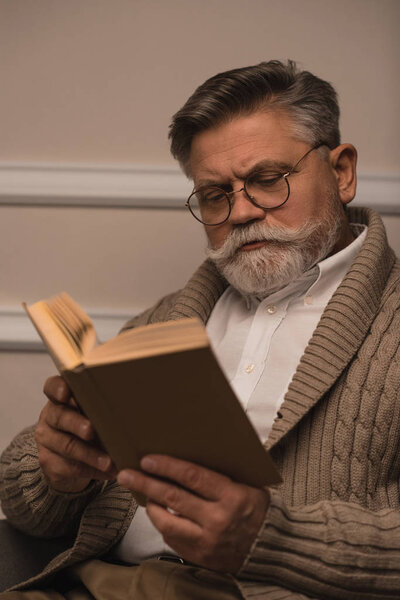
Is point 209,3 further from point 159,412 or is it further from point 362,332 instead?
point 159,412

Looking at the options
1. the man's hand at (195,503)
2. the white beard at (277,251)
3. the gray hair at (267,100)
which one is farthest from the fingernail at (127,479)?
the gray hair at (267,100)

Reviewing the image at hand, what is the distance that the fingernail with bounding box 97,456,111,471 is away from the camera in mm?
999

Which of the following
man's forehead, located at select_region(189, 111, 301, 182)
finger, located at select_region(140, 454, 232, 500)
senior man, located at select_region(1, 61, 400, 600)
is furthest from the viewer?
man's forehead, located at select_region(189, 111, 301, 182)

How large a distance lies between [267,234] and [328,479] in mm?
480

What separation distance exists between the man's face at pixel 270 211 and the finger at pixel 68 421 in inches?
20.2

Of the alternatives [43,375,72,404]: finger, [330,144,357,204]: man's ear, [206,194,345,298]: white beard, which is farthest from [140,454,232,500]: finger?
[330,144,357,204]: man's ear

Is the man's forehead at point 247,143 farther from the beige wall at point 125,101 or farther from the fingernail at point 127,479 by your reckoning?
the fingernail at point 127,479

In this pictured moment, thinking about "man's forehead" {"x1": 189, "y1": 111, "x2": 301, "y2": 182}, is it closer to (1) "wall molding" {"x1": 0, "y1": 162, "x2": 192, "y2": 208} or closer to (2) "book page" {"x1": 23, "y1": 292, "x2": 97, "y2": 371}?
(1) "wall molding" {"x1": 0, "y1": 162, "x2": 192, "y2": 208}

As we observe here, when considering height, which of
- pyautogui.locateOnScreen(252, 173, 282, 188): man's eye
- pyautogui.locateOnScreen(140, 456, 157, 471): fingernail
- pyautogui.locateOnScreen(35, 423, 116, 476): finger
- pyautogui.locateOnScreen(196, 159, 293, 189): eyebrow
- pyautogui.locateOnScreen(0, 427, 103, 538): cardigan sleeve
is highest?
pyautogui.locateOnScreen(196, 159, 293, 189): eyebrow

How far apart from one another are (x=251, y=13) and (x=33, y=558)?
4.23ft

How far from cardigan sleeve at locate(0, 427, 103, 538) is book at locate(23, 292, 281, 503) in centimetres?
47

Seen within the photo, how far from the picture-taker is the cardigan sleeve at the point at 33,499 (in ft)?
4.28

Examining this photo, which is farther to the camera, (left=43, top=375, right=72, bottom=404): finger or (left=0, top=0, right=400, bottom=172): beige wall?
(left=0, top=0, right=400, bottom=172): beige wall

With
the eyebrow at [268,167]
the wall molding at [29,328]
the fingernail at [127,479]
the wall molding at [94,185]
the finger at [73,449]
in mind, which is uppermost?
the eyebrow at [268,167]
